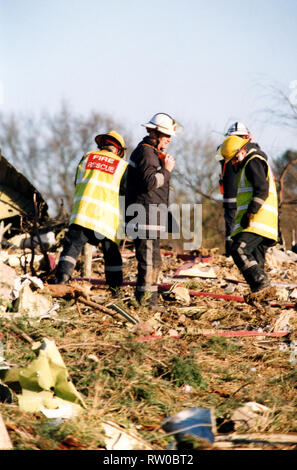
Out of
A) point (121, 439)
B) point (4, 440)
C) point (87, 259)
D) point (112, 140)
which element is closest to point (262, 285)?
point (112, 140)

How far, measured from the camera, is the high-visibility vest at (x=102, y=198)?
5.79 meters

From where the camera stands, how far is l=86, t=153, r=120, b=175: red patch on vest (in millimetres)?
5824

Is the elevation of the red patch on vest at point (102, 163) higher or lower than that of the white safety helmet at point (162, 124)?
lower

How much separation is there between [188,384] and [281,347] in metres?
1.28

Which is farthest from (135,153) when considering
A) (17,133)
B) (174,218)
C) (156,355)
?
(17,133)

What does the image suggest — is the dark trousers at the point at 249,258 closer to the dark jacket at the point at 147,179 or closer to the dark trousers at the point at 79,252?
the dark jacket at the point at 147,179

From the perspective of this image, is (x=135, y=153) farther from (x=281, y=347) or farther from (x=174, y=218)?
(x=281, y=347)

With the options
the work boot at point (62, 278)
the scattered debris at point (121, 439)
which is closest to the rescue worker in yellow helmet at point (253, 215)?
the work boot at point (62, 278)

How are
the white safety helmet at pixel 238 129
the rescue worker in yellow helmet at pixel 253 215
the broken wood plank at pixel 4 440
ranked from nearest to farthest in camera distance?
1. the broken wood plank at pixel 4 440
2. the rescue worker in yellow helmet at pixel 253 215
3. the white safety helmet at pixel 238 129

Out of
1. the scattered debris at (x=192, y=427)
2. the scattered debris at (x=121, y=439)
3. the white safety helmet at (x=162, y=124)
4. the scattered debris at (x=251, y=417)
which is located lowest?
the scattered debris at (x=251, y=417)

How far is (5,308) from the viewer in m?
4.36

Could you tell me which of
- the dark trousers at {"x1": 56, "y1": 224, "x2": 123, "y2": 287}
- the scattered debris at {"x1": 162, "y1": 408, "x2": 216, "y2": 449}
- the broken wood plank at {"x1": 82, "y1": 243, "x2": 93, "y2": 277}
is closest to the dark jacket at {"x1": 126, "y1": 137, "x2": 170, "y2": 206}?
Answer: the dark trousers at {"x1": 56, "y1": 224, "x2": 123, "y2": 287}

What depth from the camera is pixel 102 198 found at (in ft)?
19.1

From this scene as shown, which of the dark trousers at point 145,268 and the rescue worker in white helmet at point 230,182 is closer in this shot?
the dark trousers at point 145,268
